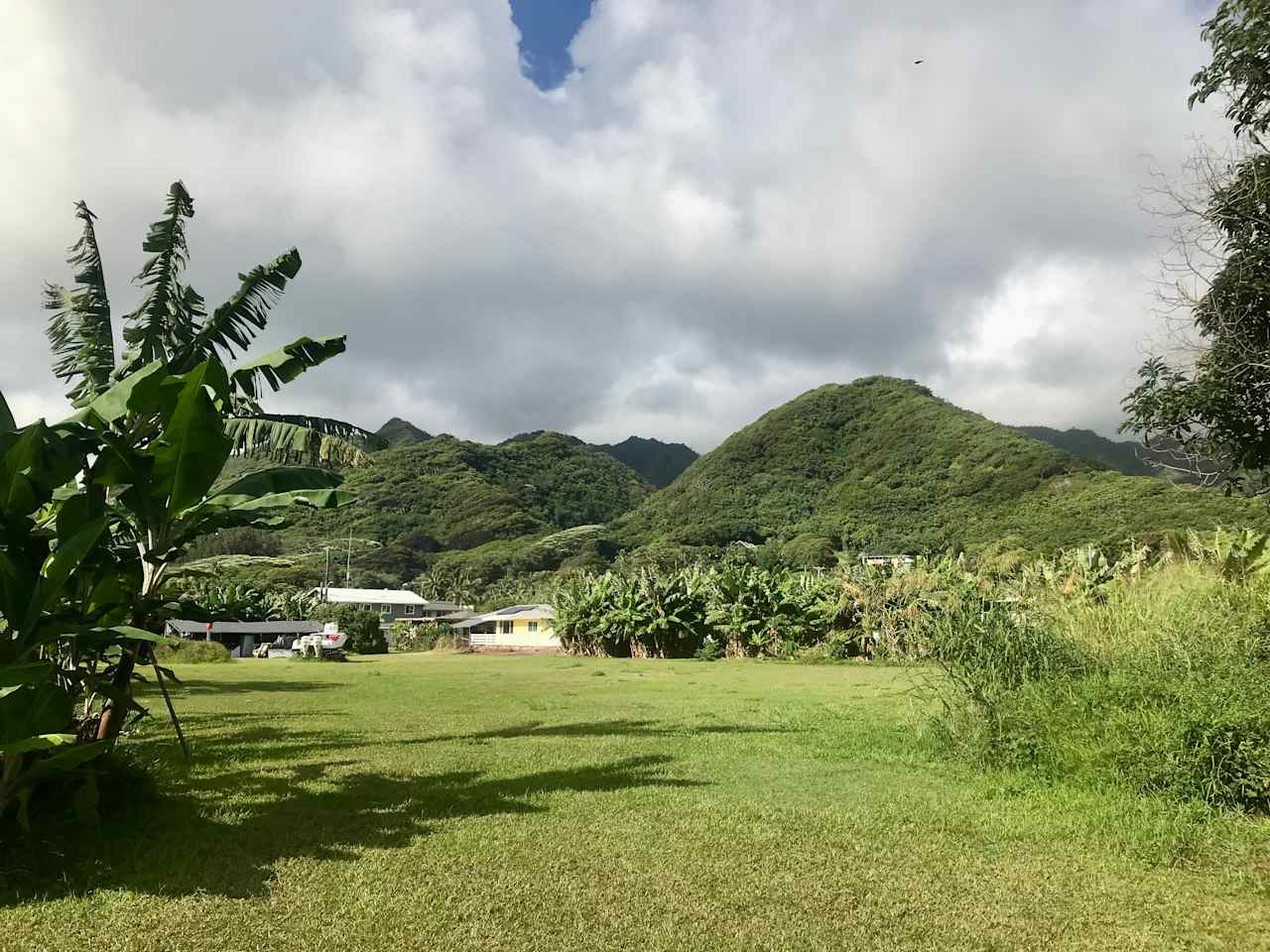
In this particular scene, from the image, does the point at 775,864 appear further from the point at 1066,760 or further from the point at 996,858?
the point at 1066,760

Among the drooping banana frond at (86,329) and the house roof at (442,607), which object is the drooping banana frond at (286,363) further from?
the house roof at (442,607)

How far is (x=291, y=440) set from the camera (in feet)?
33.0

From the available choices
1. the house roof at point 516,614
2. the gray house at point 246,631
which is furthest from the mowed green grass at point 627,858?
the house roof at point 516,614

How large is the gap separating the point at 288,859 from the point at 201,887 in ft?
2.03

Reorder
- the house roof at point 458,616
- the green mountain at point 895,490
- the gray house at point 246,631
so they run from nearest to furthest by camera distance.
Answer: the gray house at point 246,631
the green mountain at point 895,490
the house roof at point 458,616

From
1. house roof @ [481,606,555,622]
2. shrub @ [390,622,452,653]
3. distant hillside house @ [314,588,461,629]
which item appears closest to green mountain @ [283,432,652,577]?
distant hillside house @ [314,588,461,629]

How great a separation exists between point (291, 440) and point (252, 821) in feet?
16.6

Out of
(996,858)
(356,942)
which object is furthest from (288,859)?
(996,858)

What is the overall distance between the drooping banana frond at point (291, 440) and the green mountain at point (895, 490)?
161ft

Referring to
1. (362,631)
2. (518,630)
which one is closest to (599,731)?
(362,631)

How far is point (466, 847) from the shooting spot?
18.3 feet

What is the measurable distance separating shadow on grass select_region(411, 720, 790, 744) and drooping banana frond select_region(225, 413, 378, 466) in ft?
12.3

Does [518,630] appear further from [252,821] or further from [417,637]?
[252,821]

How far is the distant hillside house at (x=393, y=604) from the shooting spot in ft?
257
